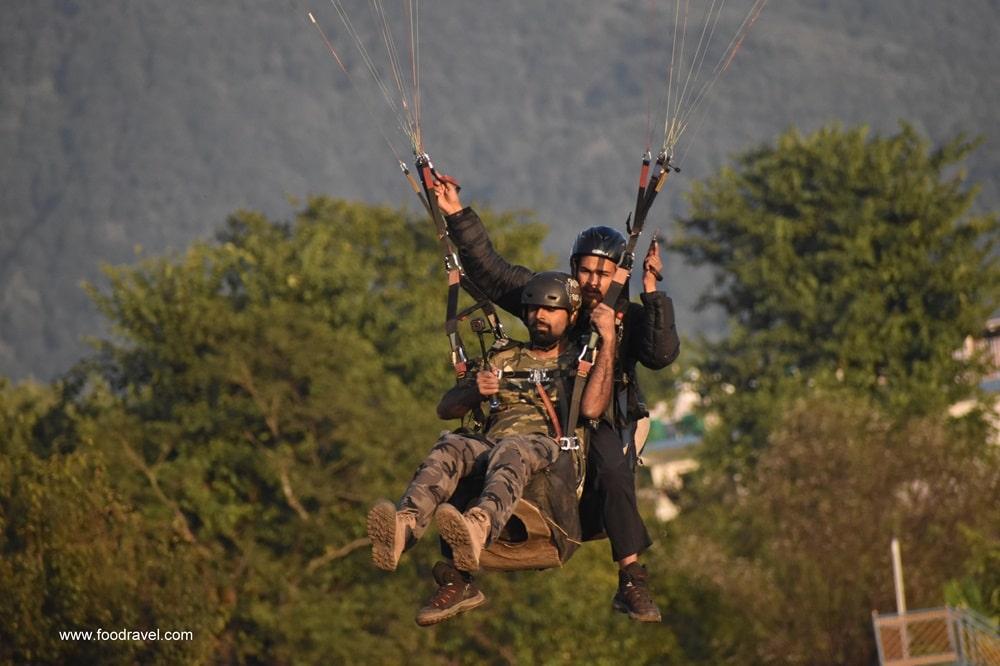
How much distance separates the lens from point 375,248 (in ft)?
228

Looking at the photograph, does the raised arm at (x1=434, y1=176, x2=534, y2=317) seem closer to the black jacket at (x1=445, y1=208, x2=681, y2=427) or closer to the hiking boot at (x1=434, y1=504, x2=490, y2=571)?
the black jacket at (x1=445, y1=208, x2=681, y2=427)

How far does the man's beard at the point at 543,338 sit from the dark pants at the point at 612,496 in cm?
64

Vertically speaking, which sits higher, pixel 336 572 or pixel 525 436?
pixel 336 572

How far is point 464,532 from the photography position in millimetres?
12219

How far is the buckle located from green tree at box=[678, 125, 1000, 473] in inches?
1789

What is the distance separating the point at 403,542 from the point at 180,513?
33.6 meters

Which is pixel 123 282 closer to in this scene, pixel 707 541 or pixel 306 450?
pixel 306 450

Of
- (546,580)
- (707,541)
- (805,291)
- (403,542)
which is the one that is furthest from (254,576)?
(403,542)

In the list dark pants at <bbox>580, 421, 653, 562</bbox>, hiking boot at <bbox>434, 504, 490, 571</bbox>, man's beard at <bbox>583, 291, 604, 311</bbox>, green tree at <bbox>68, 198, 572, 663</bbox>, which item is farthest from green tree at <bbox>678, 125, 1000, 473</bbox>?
hiking boot at <bbox>434, 504, 490, 571</bbox>

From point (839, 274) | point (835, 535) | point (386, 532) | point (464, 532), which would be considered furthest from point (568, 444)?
point (839, 274)

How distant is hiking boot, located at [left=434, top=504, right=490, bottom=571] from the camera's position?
40.1ft

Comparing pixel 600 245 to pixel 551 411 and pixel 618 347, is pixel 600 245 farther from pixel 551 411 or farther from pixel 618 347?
pixel 551 411

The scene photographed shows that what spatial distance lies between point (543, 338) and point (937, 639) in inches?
998

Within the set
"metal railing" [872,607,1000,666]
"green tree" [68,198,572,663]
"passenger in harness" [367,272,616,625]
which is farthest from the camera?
"green tree" [68,198,572,663]
